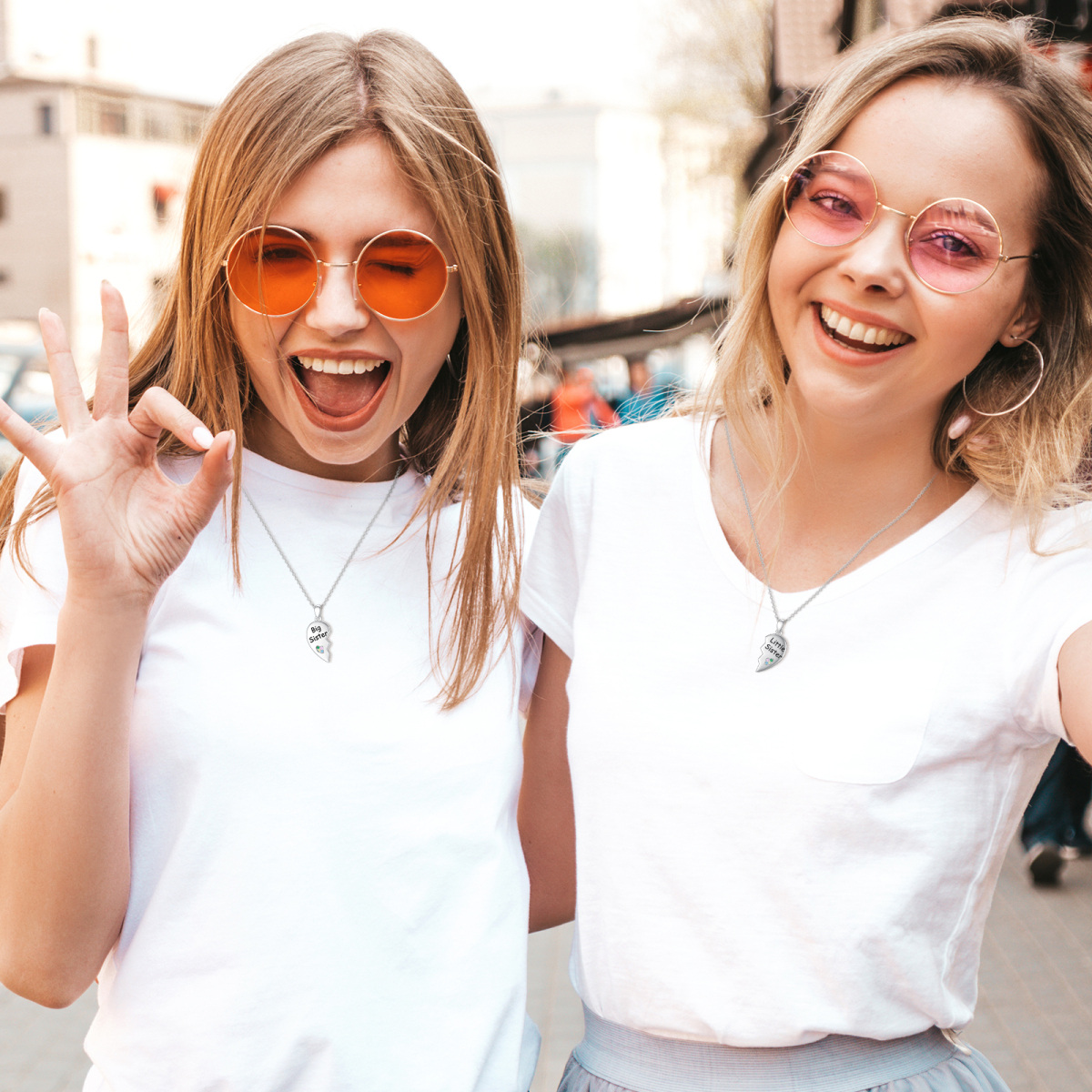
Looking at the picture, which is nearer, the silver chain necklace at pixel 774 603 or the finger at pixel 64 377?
the finger at pixel 64 377

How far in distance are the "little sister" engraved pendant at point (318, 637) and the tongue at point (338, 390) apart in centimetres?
29

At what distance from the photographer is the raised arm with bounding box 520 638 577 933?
2033 millimetres

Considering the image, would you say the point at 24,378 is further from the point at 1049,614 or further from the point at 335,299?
the point at 1049,614

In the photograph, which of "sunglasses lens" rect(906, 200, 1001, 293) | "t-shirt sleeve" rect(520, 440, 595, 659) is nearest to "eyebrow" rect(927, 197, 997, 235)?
"sunglasses lens" rect(906, 200, 1001, 293)

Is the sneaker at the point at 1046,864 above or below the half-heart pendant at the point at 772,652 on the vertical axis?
below

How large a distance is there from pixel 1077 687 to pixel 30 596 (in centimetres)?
130

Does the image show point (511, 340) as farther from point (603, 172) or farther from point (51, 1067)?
point (603, 172)

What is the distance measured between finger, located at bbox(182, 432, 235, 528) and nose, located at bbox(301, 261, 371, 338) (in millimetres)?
282

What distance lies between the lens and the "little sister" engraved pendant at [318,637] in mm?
1645

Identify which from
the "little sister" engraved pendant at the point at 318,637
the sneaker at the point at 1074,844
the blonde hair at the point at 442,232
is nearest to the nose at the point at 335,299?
the blonde hair at the point at 442,232

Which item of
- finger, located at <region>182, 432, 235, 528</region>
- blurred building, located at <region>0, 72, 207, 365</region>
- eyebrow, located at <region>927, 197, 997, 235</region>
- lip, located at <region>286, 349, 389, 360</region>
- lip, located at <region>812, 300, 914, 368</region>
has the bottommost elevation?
blurred building, located at <region>0, 72, 207, 365</region>

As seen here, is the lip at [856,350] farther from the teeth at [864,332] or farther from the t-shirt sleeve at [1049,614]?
the t-shirt sleeve at [1049,614]

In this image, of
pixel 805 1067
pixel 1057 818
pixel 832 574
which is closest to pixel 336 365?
pixel 832 574

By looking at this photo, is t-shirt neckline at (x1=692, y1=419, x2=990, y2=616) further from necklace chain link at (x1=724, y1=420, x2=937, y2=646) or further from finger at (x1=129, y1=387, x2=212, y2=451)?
finger at (x1=129, y1=387, x2=212, y2=451)
